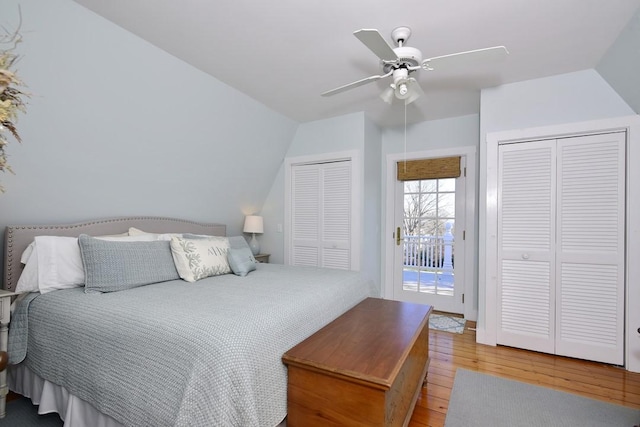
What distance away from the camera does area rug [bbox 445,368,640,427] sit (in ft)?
5.96

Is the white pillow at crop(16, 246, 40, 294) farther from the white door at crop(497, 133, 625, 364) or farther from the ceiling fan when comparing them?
the white door at crop(497, 133, 625, 364)

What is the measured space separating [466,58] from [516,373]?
2.37m

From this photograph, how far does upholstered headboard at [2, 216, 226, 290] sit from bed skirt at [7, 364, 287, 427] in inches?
23.0

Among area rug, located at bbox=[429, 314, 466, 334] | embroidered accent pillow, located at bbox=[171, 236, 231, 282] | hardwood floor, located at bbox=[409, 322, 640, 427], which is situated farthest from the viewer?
area rug, located at bbox=[429, 314, 466, 334]

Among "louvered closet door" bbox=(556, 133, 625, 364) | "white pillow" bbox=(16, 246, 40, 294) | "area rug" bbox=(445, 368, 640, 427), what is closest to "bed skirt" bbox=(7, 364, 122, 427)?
"white pillow" bbox=(16, 246, 40, 294)

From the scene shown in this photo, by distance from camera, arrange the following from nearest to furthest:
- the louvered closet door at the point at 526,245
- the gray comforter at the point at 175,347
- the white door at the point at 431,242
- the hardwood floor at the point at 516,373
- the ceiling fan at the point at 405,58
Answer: the gray comforter at the point at 175,347 → the ceiling fan at the point at 405,58 → the hardwood floor at the point at 516,373 → the louvered closet door at the point at 526,245 → the white door at the point at 431,242

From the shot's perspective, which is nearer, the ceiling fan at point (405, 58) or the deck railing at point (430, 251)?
the ceiling fan at point (405, 58)

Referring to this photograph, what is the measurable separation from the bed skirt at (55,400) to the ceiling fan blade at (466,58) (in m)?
2.13

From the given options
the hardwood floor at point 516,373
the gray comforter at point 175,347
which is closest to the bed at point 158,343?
the gray comforter at point 175,347

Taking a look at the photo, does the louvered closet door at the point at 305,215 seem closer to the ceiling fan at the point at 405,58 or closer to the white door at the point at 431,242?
the white door at the point at 431,242

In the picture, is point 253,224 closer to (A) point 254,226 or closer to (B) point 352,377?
(A) point 254,226

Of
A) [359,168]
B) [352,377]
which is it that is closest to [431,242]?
[359,168]

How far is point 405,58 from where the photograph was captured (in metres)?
1.88

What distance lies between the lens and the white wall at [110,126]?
6.03ft
